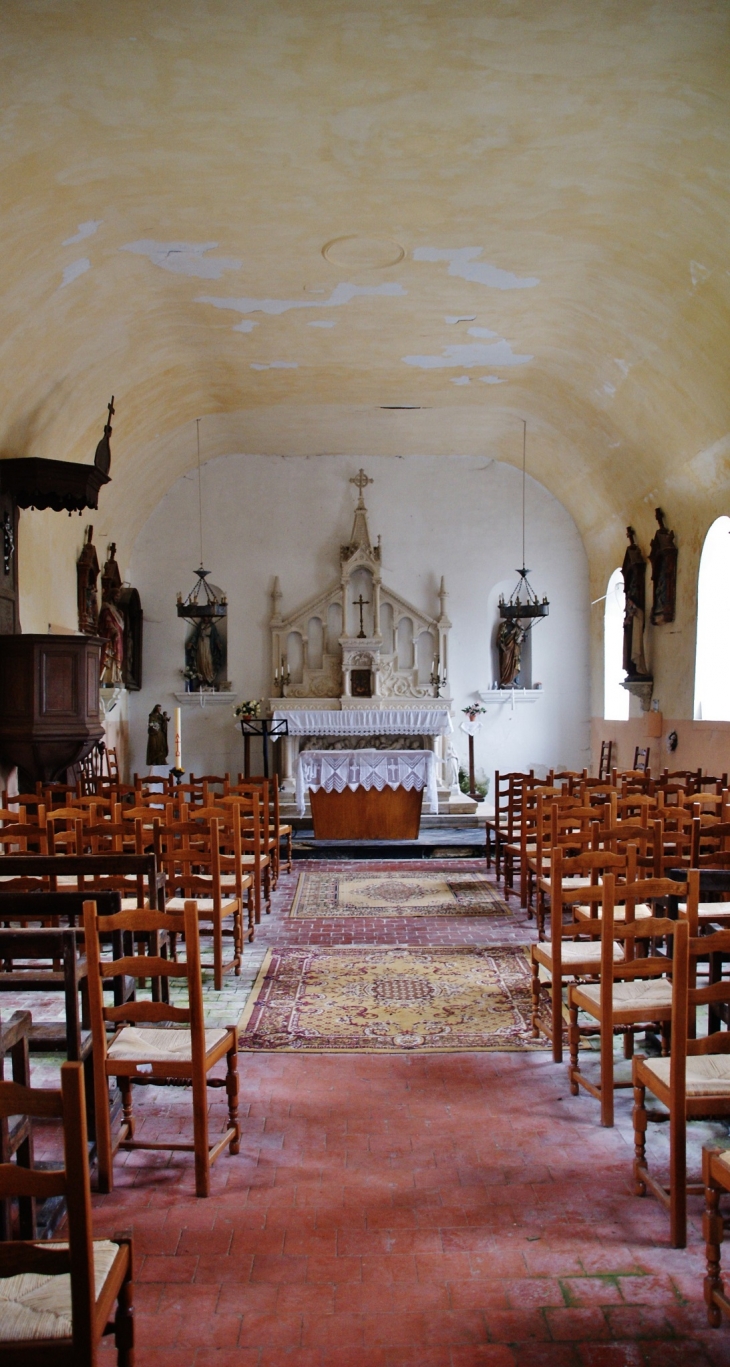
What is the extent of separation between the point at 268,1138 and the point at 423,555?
12.7m

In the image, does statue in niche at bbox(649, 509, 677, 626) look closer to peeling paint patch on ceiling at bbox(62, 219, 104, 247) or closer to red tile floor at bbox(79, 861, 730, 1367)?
peeling paint patch on ceiling at bbox(62, 219, 104, 247)

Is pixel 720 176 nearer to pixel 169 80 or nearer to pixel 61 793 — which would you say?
pixel 169 80

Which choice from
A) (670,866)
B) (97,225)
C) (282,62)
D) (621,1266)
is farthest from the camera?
(97,225)

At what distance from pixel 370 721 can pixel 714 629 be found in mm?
5326

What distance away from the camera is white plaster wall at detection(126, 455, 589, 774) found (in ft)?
51.6

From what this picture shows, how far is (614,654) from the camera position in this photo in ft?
49.6

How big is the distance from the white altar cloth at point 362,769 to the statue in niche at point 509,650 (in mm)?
3093

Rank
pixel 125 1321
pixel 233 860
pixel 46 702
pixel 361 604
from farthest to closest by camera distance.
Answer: pixel 361 604, pixel 46 702, pixel 233 860, pixel 125 1321

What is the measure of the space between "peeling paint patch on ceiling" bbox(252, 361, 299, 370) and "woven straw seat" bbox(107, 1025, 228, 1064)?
978cm

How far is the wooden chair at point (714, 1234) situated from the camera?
2.66 metres

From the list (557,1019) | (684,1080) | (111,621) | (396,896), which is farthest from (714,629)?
(684,1080)

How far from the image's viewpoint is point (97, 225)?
26.0 feet

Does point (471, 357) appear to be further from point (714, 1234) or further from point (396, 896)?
point (714, 1234)

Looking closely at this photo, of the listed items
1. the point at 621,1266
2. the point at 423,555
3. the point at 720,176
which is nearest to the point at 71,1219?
the point at 621,1266
